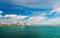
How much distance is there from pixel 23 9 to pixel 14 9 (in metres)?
0.15

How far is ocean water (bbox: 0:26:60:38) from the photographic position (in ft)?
6.40

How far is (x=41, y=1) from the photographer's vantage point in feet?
6.48

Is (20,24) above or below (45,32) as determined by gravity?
above

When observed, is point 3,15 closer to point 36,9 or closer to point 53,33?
point 36,9

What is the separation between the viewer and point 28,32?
196 centimetres

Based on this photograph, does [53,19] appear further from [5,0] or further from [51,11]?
[5,0]

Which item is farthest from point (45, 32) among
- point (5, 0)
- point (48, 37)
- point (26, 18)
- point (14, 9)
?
point (5, 0)

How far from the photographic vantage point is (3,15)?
1972 mm

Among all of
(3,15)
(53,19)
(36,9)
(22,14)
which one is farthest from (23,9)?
(53,19)

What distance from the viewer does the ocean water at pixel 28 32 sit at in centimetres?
195

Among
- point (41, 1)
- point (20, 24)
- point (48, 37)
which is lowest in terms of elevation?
point (48, 37)

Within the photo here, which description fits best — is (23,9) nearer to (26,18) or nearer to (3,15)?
(26,18)

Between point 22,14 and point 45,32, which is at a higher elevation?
point 22,14

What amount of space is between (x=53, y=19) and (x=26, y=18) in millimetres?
437
